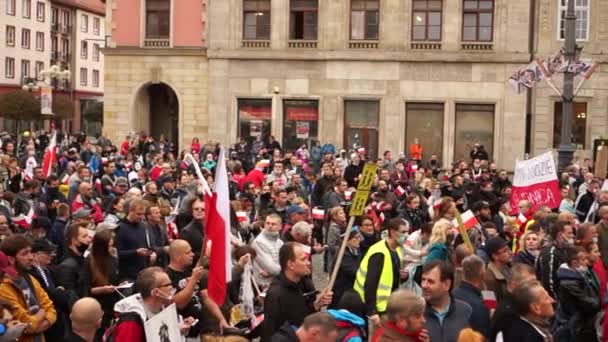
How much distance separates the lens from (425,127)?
39969mm

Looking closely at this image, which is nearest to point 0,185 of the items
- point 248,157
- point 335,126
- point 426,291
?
point 426,291

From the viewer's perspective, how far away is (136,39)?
42.2 m

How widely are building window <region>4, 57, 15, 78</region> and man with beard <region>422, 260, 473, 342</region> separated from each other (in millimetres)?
74050

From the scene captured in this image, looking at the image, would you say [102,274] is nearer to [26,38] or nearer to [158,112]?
[158,112]

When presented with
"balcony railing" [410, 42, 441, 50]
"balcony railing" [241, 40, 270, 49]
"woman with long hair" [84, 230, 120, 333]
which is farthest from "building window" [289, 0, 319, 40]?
"woman with long hair" [84, 230, 120, 333]

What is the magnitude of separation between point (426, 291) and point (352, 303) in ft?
2.56

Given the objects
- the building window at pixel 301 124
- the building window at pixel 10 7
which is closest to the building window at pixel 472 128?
the building window at pixel 301 124

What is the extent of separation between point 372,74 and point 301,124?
3285mm

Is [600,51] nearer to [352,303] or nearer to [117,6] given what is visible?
[117,6]

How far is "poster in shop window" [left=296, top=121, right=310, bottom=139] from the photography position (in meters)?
40.4

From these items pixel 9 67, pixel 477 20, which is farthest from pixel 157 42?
pixel 9 67

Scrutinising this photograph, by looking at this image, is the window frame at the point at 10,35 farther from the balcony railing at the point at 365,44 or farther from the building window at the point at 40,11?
the balcony railing at the point at 365,44

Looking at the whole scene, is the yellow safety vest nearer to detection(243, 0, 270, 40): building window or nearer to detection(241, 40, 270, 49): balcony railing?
detection(241, 40, 270, 49): balcony railing

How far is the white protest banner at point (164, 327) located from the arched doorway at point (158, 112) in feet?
116
